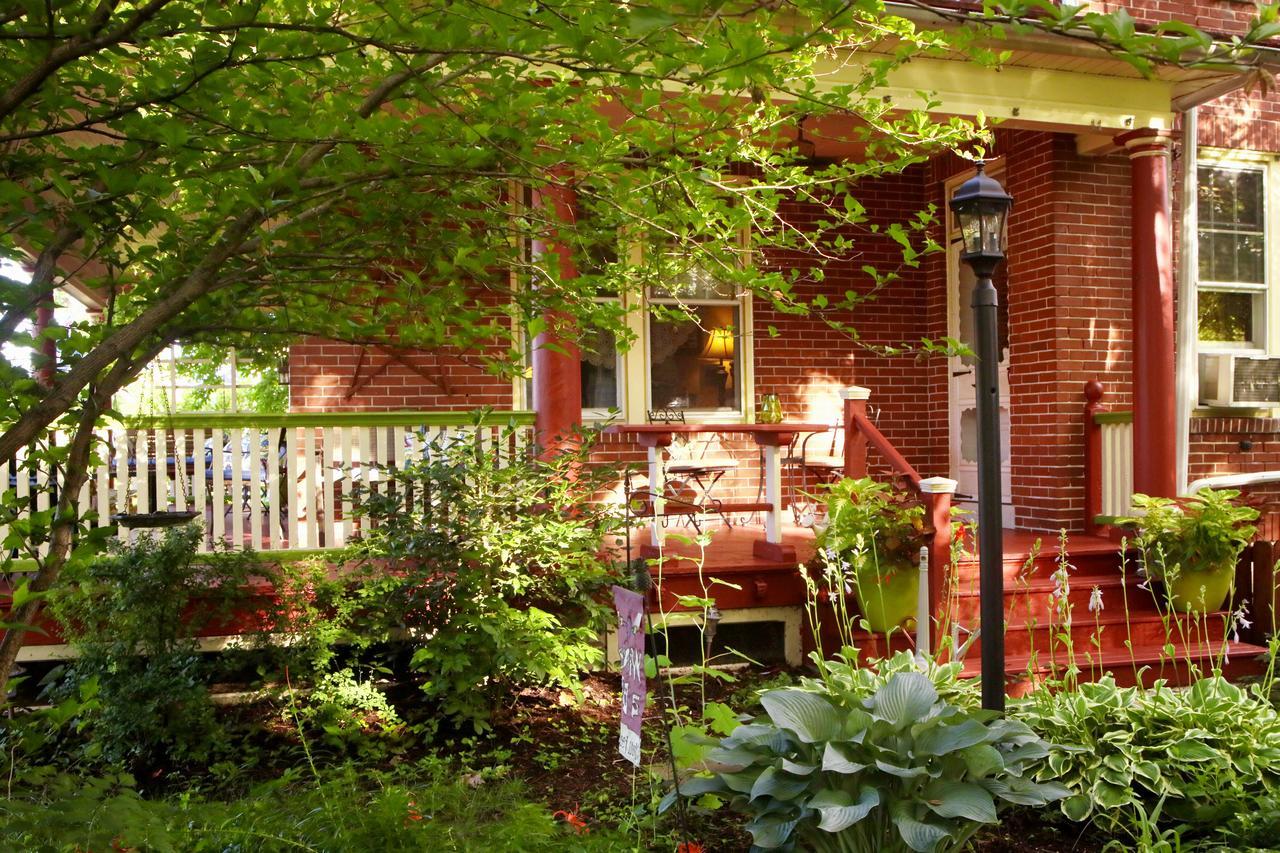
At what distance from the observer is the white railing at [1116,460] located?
716 centimetres

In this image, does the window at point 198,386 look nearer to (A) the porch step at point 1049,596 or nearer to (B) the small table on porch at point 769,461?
(B) the small table on porch at point 769,461

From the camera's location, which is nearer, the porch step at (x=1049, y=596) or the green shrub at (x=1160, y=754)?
the green shrub at (x=1160, y=754)

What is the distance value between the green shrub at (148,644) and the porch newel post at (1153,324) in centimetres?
562

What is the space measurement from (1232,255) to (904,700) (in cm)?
636

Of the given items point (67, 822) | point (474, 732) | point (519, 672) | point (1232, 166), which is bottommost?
point (474, 732)

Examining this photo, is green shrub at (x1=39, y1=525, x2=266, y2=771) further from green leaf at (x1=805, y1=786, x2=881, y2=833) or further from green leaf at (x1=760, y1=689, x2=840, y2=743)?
green leaf at (x1=805, y1=786, x2=881, y2=833)

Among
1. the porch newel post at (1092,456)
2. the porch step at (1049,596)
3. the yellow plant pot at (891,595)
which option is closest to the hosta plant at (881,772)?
the yellow plant pot at (891,595)

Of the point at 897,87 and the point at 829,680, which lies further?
the point at 897,87

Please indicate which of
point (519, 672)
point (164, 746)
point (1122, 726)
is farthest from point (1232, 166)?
point (164, 746)

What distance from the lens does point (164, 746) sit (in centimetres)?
479

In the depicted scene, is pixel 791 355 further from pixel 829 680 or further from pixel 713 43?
pixel 713 43

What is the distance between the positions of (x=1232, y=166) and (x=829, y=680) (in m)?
6.30

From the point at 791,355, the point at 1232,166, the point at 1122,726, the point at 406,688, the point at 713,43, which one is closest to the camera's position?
the point at 713,43

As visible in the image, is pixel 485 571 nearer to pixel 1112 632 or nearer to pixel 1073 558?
pixel 1112 632
